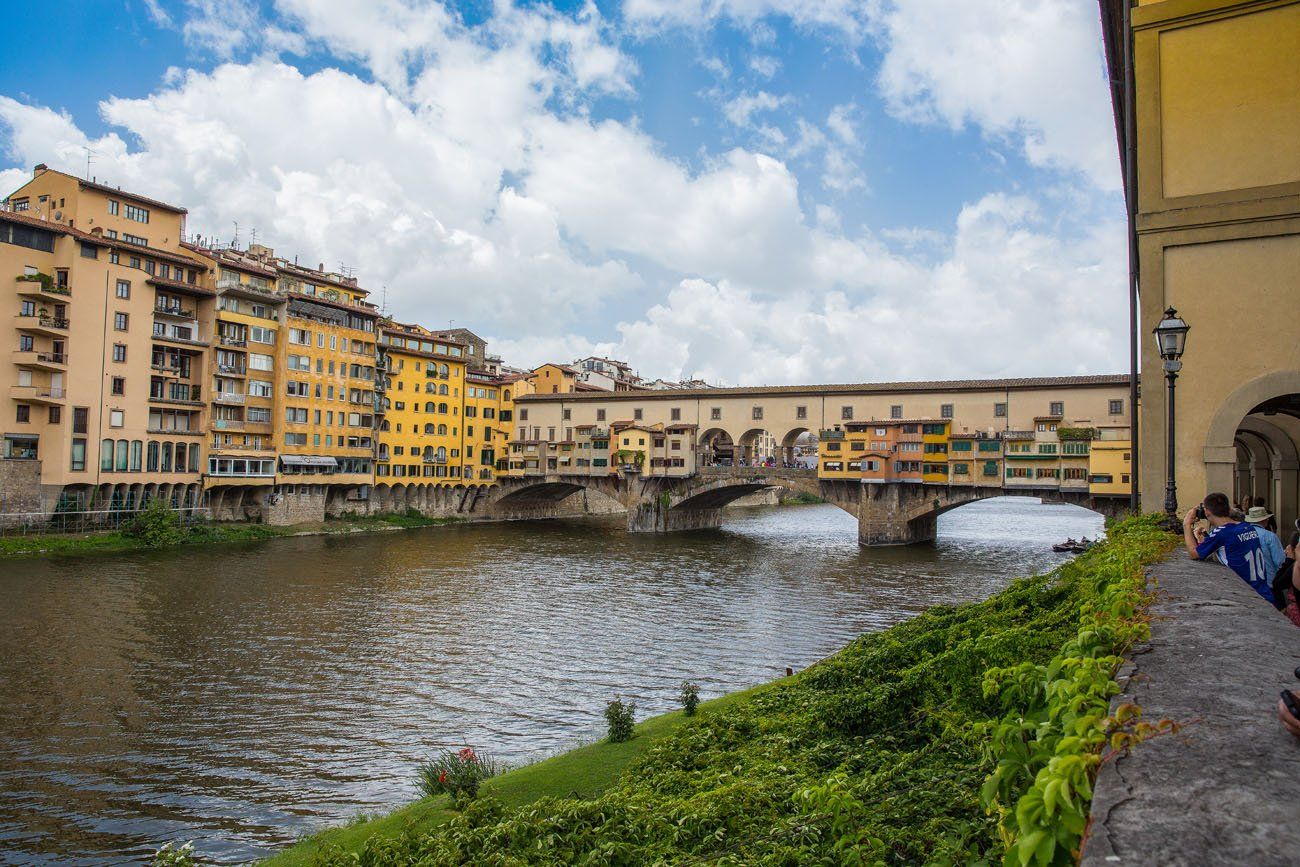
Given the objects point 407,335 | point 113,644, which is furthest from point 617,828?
point 407,335

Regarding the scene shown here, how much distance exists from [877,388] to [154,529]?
45.9 meters

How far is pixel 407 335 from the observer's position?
67250 mm

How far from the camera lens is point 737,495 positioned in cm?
7012

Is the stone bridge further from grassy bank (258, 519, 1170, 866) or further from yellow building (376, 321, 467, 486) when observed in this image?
grassy bank (258, 519, 1170, 866)

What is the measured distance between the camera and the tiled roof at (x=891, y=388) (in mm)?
52312

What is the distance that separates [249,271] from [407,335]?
13985 millimetres

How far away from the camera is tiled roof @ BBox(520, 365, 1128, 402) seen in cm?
5231

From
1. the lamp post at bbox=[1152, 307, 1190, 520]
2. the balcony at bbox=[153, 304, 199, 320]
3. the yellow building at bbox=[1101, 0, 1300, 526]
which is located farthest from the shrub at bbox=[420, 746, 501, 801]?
the balcony at bbox=[153, 304, 199, 320]

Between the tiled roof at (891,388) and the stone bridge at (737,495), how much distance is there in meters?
6.15

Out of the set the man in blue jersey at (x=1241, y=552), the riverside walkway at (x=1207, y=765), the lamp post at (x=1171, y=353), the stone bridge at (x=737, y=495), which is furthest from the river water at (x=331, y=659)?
the riverside walkway at (x=1207, y=765)

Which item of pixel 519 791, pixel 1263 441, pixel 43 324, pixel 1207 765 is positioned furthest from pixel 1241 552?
pixel 43 324

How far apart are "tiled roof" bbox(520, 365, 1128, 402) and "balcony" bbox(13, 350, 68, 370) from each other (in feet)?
121

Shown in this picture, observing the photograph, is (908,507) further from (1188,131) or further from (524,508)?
(1188,131)

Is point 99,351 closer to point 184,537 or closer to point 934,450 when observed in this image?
point 184,537
